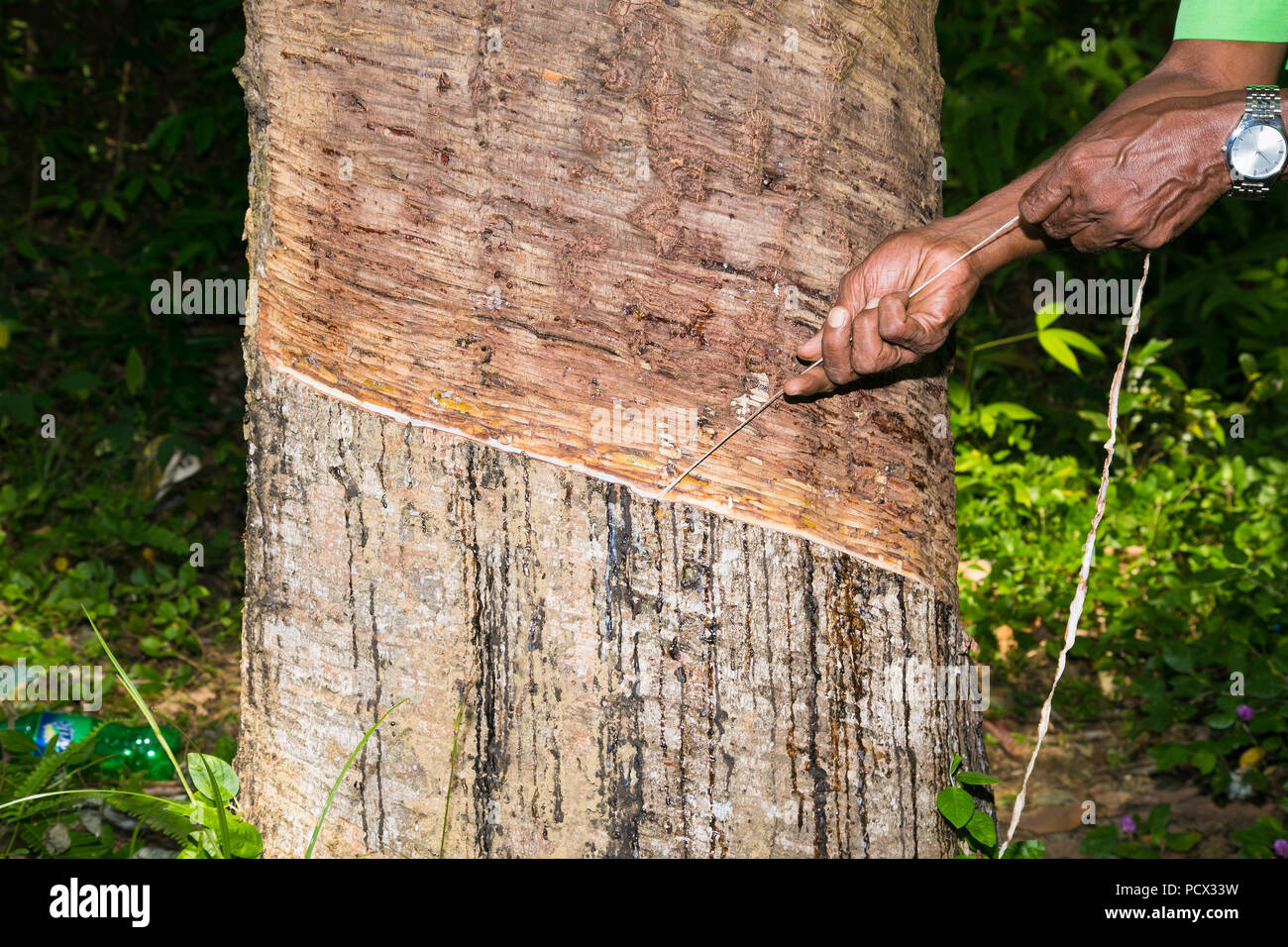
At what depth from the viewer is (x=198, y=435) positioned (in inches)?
226

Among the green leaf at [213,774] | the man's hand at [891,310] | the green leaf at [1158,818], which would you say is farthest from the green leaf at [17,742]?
the green leaf at [1158,818]

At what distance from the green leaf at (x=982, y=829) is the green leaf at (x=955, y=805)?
2cm

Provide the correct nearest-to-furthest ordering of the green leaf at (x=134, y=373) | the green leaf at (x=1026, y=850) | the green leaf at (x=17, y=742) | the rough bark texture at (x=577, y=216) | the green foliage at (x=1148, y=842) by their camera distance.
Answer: the rough bark texture at (x=577, y=216), the green leaf at (x=1026, y=850), the green leaf at (x=17, y=742), the green foliage at (x=1148, y=842), the green leaf at (x=134, y=373)

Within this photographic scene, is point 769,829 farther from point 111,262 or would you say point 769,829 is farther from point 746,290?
point 111,262

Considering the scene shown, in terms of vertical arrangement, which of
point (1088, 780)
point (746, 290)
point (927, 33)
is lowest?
point (1088, 780)

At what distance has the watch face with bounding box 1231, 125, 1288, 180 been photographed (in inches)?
68.2

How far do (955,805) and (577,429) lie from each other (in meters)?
0.91

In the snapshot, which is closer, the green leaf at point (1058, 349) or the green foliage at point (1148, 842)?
the green foliage at point (1148, 842)

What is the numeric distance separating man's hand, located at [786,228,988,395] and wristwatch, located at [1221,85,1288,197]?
1.44 feet

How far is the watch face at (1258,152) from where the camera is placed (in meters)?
1.73

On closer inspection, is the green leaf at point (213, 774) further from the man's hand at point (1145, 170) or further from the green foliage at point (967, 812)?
the man's hand at point (1145, 170)

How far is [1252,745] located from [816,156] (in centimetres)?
267

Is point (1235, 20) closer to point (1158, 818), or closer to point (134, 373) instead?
point (1158, 818)
